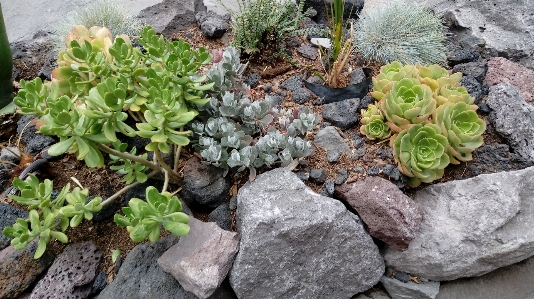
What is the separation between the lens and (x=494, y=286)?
2.08m

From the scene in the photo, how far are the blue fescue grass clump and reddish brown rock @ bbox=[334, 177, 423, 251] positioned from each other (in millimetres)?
1051

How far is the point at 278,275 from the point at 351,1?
2.21 meters

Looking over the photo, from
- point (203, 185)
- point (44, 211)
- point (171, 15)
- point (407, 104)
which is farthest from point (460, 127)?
point (171, 15)

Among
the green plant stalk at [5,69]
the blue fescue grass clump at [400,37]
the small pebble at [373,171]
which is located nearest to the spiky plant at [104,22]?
the green plant stalk at [5,69]

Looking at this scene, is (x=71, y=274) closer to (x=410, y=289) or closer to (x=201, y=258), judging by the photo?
(x=201, y=258)

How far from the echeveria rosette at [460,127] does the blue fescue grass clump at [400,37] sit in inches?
29.2

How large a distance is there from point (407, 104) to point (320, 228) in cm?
73

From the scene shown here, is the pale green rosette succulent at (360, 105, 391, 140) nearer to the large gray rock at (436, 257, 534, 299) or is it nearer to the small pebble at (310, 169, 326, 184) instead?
the small pebble at (310, 169, 326, 184)

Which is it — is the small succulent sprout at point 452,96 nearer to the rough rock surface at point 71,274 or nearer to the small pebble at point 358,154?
the small pebble at point 358,154

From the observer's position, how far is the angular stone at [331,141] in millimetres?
2170

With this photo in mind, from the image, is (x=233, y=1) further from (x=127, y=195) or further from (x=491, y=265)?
(x=491, y=265)

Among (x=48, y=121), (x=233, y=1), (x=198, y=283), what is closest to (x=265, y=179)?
(x=198, y=283)

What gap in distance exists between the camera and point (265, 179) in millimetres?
1914

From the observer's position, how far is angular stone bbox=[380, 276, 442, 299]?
2004 mm
